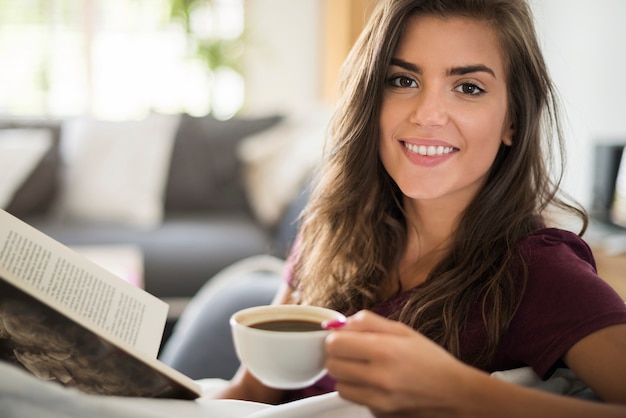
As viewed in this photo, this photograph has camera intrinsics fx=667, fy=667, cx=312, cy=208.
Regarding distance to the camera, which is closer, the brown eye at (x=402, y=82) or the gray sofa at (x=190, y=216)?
the brown eye at (x=402, y=82)

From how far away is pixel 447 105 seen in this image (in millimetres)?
1084

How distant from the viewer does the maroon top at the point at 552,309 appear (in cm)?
82

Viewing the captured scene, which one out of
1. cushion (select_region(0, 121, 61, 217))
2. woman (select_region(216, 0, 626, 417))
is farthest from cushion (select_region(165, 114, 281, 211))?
woman (select_region(216, 0, 626, 417))

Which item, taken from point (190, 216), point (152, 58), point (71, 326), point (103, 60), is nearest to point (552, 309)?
point (71, 326)

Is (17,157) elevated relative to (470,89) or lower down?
lower down

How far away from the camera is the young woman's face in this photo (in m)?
1.08

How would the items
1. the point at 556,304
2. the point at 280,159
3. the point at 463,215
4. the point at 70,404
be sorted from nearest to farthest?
the point at 70,404 → the point at 556,304 → the point at 463,215 → the point at 280,159

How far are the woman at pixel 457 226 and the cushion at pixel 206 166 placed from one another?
2.08 m

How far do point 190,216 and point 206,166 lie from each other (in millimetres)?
270

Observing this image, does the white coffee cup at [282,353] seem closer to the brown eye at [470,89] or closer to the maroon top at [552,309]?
the maroon top at [552,309]

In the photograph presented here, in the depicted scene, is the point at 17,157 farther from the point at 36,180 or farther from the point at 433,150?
the point at 433,150

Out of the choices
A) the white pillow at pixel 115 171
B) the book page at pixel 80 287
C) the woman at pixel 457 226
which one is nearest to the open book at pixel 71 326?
the book page at pixel 80 287

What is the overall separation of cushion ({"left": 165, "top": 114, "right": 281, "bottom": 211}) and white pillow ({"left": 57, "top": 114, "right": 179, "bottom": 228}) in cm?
7

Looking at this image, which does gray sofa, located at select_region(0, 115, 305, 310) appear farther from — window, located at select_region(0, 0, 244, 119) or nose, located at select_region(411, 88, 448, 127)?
window, located at select_region(0, 0, 244, 119)
